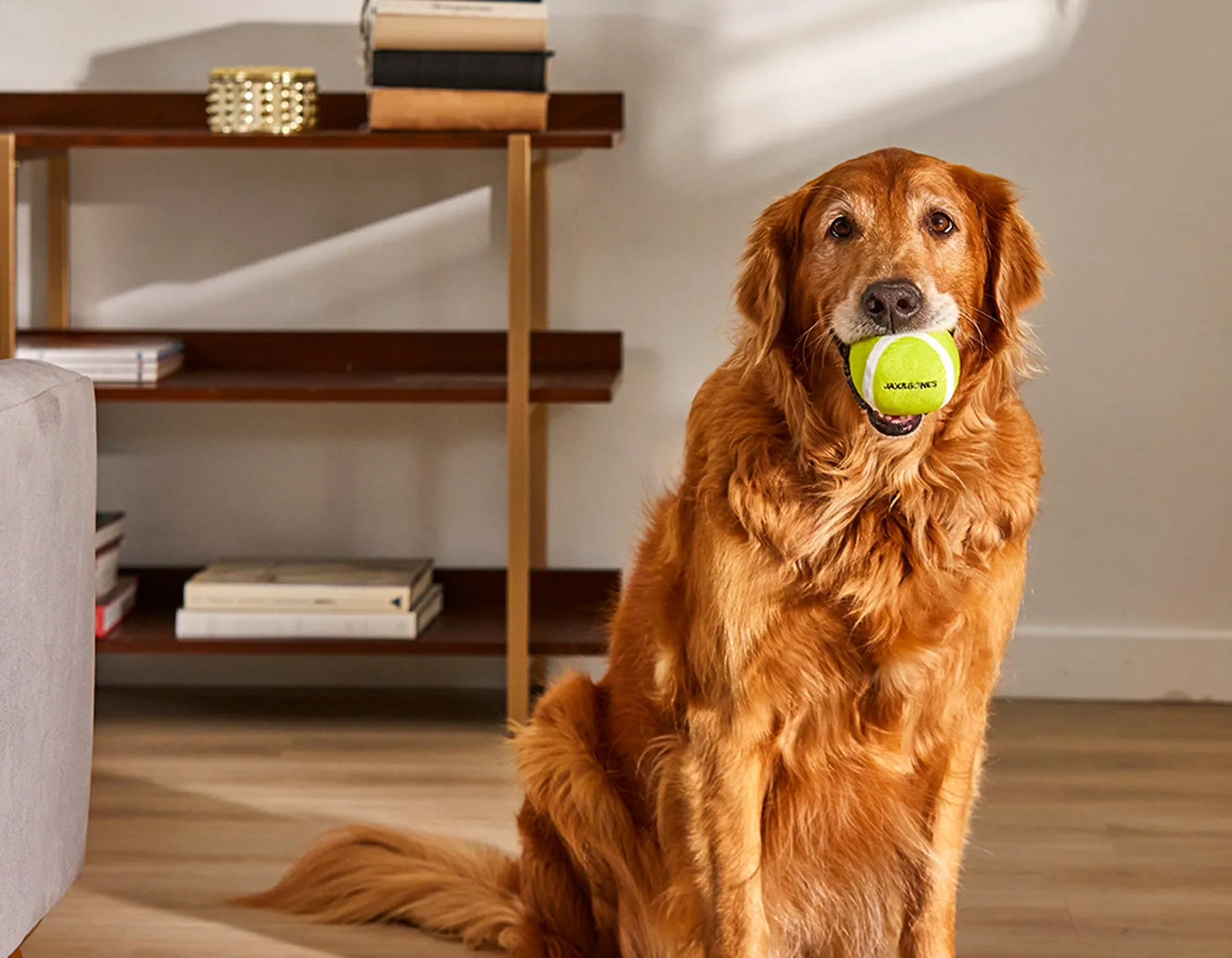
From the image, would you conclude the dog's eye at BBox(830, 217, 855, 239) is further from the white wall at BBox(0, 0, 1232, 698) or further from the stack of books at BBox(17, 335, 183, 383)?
the stack of books at BBox(17, 335, 183, 383)

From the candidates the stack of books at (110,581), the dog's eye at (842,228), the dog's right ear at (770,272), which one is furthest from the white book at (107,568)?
the dog's eye at (842,228)

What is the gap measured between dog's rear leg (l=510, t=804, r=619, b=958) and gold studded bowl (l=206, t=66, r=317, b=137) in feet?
4.57

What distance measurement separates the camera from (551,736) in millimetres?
1734

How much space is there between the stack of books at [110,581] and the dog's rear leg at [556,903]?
4.11 ft

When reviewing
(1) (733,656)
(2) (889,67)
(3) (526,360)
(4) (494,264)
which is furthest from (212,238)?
(1) (733,656)

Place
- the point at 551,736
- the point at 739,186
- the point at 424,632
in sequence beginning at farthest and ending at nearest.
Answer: the point at 739,186, the point at 424,632, the point at 551,736

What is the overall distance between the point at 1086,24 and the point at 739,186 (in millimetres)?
725

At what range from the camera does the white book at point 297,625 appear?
2660mm

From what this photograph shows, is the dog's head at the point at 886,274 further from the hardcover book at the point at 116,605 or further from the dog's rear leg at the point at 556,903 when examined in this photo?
the hardcover book at the point at 116,605

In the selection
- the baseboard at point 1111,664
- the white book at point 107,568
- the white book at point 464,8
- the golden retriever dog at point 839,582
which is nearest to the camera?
the golden retriever dog at point 839,582

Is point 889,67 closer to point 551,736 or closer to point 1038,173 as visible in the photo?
point 1038,173

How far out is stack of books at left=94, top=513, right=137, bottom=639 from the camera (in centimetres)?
270

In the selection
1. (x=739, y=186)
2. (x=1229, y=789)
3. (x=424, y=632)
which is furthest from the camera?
(x=739, y=186)

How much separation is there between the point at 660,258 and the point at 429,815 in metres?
1.20
